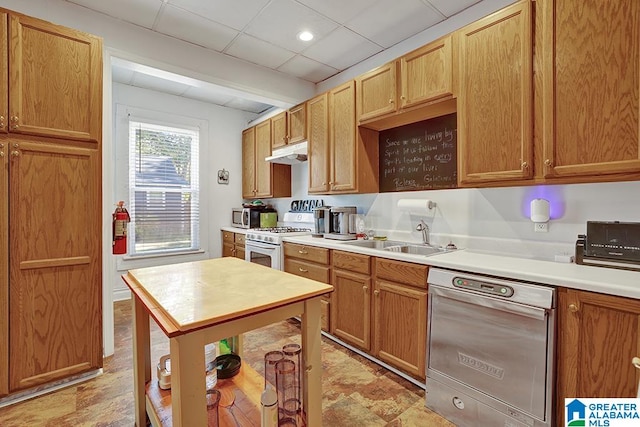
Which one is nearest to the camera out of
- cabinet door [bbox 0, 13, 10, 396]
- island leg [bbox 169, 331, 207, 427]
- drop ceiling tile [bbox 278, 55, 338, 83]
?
island leg [bbox 169, 331, 207, 427]

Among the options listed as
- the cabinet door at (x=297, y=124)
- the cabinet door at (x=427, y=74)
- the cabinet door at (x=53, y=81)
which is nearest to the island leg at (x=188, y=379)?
the cabinet door at (x=53, y=81)

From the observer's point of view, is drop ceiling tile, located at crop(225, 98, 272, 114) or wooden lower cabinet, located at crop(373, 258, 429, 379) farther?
drop ceiling tile, located at crop(225, 98, 272, 114)

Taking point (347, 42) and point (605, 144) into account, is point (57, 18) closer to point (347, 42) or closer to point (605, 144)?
point (347, 42)

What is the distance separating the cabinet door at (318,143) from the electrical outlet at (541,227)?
6.06 ft

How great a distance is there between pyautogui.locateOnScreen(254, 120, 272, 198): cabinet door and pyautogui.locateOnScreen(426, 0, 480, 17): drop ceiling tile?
245 cm

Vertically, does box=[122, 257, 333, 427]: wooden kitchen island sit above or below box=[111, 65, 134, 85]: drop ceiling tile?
below

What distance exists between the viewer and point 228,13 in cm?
248

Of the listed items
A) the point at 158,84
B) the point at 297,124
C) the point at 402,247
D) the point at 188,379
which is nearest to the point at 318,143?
the point at 297,124

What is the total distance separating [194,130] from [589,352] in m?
4.71

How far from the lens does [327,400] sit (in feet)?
6.41

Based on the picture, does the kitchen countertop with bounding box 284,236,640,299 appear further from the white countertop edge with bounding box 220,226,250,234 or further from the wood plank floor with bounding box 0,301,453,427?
the white countertop edge with bounding box 220,226,250,234

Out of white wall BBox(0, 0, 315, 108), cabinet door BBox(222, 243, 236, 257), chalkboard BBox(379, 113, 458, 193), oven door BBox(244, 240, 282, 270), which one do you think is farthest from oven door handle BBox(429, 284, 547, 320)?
cabinet door BBox(222, 243, 236, 257)

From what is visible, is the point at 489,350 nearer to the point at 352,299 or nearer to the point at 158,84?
the point at 352,299

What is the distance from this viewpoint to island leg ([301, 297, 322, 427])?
4.10 ft
